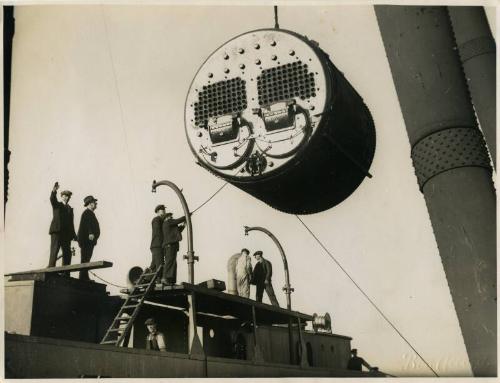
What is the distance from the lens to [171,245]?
1050 centimetres

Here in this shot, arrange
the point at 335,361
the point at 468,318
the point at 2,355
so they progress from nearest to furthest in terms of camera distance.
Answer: the point at 468,318, the point at 2,355, the point at 335,361

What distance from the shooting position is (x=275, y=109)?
251 inches

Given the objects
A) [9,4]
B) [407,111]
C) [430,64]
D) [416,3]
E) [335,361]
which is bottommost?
[335,361]

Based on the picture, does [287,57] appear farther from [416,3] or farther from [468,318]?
[468,318]

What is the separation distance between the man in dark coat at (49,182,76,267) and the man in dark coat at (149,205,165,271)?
5.17 feet

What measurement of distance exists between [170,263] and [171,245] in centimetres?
37

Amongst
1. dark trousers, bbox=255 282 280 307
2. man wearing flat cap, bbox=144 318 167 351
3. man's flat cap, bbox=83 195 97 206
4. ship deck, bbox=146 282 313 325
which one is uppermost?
man's flat cap, bbox=83 195 97 206

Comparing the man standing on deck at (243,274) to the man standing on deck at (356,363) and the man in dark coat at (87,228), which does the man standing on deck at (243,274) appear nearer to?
the man in dark coat at (87,228)

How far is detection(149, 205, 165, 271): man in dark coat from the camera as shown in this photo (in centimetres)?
1065

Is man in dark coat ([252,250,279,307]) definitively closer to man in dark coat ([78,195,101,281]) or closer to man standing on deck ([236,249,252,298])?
man standing on deck ([236,249,252,298])

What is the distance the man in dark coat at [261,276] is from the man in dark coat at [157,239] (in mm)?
3905

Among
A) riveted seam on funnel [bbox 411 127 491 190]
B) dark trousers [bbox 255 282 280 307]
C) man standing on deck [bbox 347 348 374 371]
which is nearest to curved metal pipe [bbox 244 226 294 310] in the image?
dark trousers [bbox 255 282 280 307]

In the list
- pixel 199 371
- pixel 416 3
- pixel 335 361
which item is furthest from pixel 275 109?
pixel 335 361

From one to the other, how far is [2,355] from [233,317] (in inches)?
298
